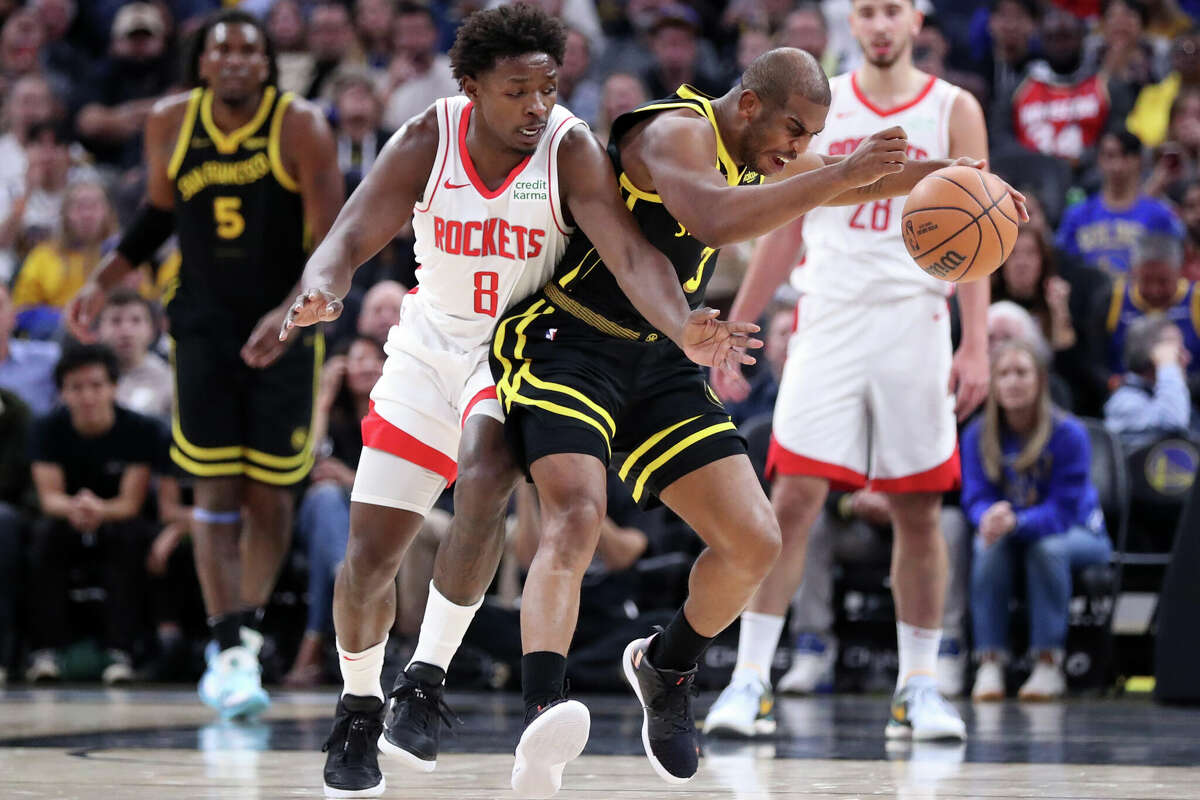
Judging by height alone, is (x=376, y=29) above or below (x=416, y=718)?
above

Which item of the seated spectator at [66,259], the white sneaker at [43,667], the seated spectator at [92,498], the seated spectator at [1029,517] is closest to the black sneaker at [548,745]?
the seated spectator at [1029,517]

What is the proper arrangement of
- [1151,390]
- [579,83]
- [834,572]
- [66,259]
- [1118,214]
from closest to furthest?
[834,572], [1151,390], [1118,214], [66,259], [579,83]

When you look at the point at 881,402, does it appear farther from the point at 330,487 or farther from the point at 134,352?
the point at 134,352

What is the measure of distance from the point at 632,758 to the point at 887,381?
1.54m

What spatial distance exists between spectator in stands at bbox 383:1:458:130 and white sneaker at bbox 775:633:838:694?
5.64 metres

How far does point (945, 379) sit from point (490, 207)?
208 centimetres

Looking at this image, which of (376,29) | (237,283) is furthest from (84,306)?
(376,29)

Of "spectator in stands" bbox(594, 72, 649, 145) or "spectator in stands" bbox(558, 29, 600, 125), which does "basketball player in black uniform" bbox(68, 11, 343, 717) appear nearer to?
"spectator in stands" bbox(594, 72, 649, 145)

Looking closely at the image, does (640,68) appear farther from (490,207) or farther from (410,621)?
(490,207)

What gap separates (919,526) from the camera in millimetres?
5477

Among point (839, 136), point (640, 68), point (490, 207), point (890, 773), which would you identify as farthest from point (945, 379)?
point (640, 68)

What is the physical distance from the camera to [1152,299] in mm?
8602

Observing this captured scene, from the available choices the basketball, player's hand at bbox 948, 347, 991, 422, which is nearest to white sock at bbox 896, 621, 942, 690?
player's hand at bbox 948, 347, 991, 422

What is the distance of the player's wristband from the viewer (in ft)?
21.2
